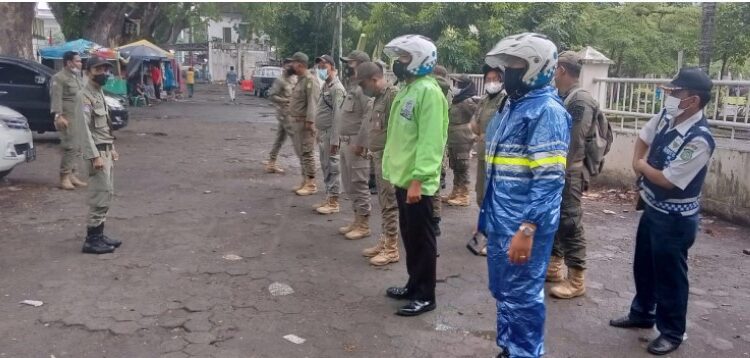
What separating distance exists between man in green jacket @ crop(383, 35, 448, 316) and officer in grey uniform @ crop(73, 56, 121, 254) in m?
2.59

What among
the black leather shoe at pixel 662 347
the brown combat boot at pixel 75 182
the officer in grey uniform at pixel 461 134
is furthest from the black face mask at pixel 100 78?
the black leather shoe at pixel 662 347

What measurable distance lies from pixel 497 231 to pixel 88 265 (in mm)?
3632

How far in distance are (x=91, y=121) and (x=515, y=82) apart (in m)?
3.93

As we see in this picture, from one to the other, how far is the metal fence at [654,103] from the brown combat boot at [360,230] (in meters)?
3.65

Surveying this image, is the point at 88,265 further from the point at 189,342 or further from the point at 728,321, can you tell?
the point at 728,321

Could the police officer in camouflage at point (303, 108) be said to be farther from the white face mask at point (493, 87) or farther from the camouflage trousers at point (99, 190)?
the camouflage trousers at point (99, 190)

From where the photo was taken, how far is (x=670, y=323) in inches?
146

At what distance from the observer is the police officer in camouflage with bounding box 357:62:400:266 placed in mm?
5043

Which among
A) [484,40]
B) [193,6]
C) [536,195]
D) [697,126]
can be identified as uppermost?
[193,6]

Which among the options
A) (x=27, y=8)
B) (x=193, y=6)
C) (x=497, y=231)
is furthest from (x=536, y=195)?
(x=193, y=6)

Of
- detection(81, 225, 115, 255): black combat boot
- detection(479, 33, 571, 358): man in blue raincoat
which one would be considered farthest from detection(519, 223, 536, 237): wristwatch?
detection(81, 225, 115, 255): black combat boot

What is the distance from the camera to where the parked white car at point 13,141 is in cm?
780

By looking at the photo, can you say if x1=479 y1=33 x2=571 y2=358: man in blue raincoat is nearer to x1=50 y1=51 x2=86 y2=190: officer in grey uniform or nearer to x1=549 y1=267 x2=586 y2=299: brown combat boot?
x1=549 y1=267 x2=586 y2=299: brown combat boot

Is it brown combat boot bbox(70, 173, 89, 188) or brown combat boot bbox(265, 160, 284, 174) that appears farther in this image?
brown combat boot bbox(265, 160, 284, 174)
